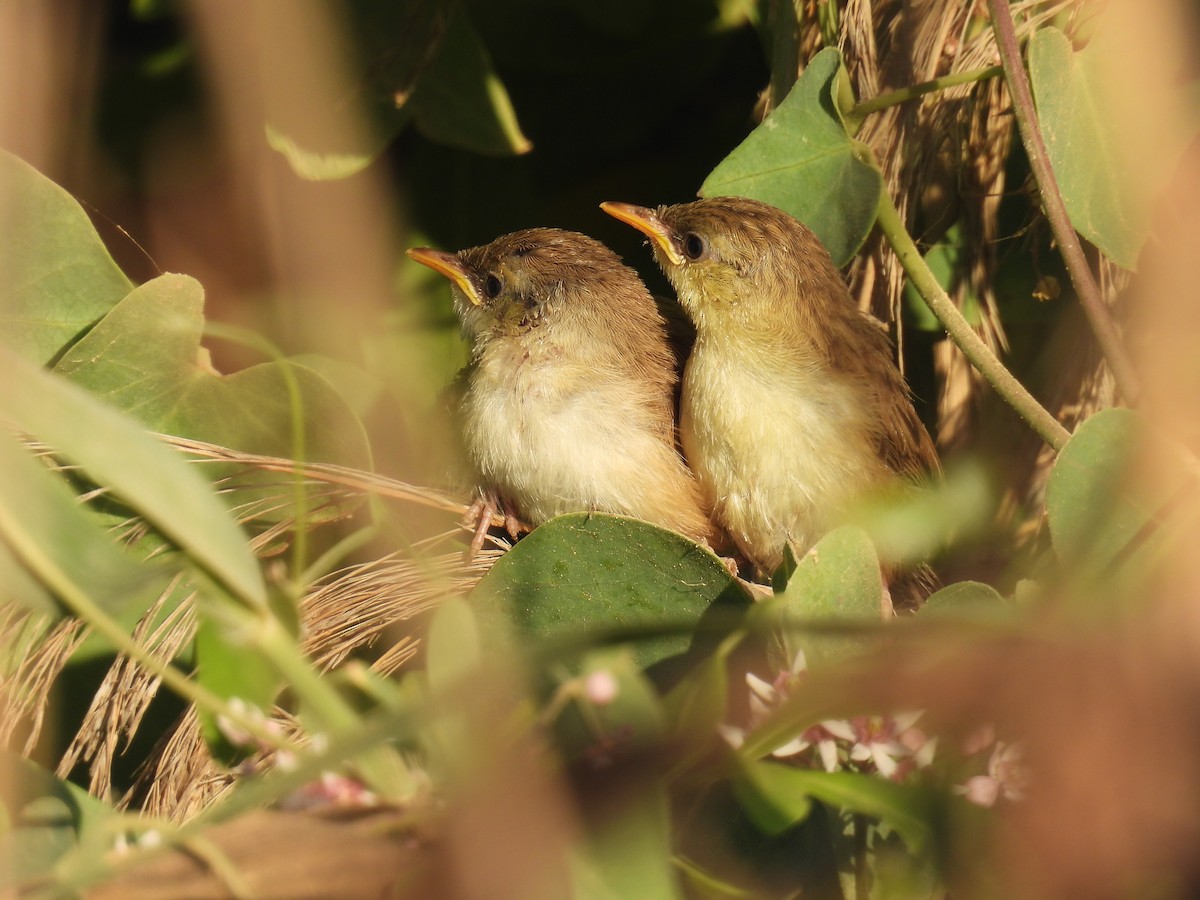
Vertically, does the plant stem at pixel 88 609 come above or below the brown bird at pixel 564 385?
above

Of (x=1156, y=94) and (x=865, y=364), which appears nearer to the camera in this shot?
(x=1156, y=94)

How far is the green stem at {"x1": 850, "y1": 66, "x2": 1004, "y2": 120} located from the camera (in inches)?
80.4

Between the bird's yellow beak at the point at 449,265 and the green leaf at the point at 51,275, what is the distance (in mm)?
716

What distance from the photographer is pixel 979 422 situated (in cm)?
269

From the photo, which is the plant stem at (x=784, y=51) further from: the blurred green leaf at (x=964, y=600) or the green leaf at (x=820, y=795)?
the green leaf at (x=820, y=795)

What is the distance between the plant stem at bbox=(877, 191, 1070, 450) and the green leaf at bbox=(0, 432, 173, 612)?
1.46 meters

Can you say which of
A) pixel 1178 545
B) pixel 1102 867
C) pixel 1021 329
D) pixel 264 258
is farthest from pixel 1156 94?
pixel 264 258

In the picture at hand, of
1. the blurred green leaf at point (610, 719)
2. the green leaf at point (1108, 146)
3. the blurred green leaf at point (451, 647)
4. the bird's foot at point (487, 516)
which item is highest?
the green leaf at point (1108, 146)

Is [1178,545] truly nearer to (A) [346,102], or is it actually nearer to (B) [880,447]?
(B) [880,447]

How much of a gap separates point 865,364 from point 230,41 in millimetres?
1457

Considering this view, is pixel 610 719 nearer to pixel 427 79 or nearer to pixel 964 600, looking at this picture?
pixel 964 600

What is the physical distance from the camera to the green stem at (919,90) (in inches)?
80.4

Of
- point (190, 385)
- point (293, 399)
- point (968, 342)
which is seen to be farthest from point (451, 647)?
point (968, 342)

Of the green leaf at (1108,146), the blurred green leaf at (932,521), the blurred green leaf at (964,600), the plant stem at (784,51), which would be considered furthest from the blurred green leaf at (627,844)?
the plant stem at (784,51)
